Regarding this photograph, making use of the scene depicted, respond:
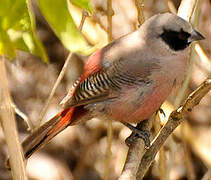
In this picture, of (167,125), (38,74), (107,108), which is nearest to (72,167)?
(38,74)

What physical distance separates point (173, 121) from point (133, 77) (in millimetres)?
448

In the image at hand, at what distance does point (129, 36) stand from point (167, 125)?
2.24 ft

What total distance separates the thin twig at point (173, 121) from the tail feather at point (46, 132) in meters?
0.56

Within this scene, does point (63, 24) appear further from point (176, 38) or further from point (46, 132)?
point (46, 132)

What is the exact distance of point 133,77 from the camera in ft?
8.02

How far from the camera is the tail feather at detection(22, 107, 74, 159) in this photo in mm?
2498

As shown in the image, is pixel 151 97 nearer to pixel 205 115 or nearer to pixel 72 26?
pixel 72 26

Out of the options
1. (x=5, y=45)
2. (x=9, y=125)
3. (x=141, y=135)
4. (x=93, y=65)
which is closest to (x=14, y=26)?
(x=5, y=45)

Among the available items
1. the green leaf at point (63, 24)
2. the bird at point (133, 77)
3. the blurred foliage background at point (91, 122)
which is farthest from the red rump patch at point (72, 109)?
the green leaf at point (63, 24)

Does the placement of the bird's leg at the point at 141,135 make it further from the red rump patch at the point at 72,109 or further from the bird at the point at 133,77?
the red rump patch at the point at 72,109

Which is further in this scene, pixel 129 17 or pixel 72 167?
pixel 72 167

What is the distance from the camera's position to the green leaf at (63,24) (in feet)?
3.02

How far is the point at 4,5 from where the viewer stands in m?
0.95

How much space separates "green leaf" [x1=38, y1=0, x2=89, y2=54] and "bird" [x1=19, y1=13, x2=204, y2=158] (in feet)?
4.66
